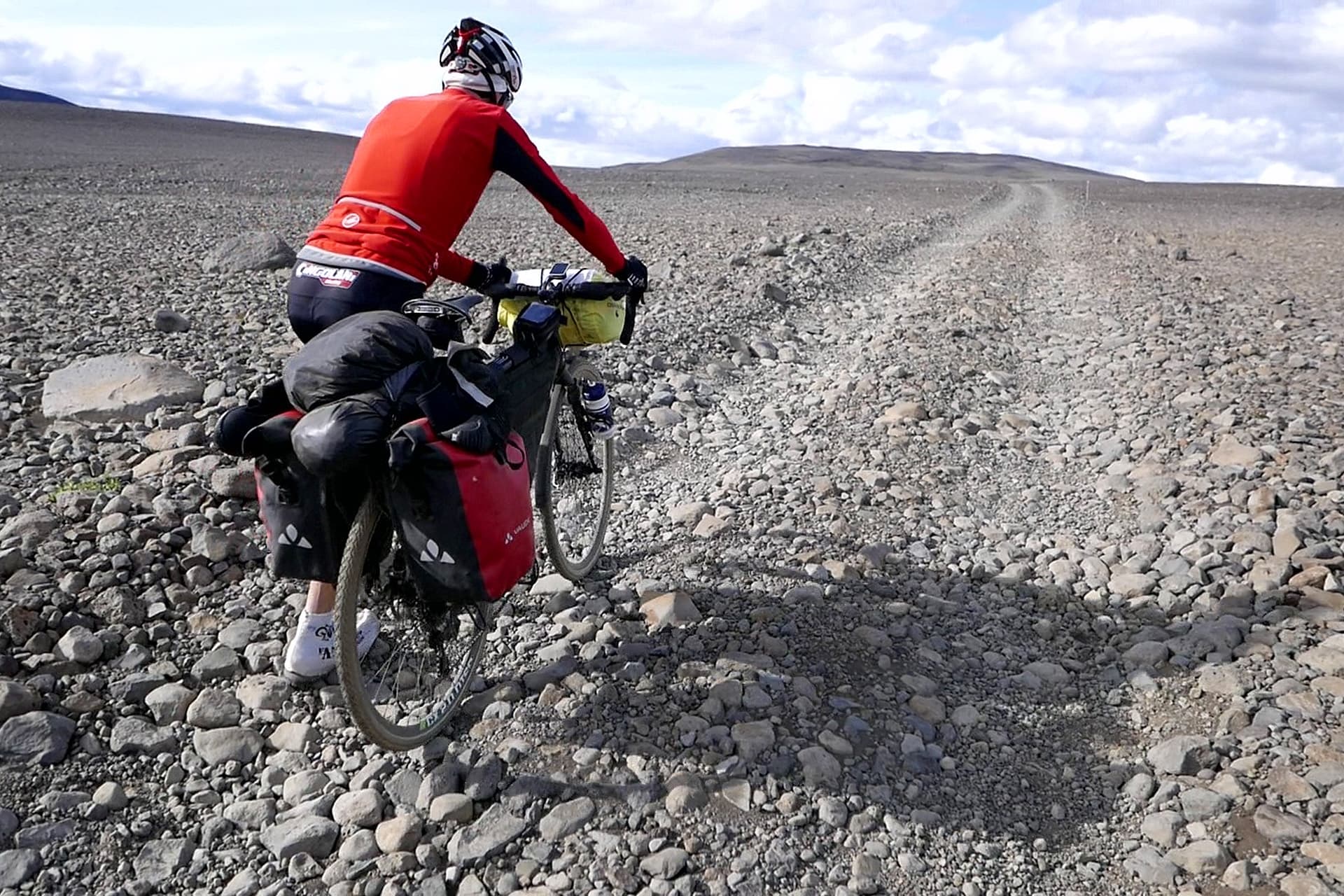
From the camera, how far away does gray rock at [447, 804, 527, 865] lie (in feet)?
9.63

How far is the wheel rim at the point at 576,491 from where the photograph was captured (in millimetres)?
4492

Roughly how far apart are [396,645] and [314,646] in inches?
11.0

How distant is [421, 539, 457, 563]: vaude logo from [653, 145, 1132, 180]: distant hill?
105914 mm

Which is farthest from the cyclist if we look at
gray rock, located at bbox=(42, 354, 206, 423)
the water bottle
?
gray rock, located at bbox=(42, 354, 206, 423)

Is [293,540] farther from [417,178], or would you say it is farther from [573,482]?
[573,482]

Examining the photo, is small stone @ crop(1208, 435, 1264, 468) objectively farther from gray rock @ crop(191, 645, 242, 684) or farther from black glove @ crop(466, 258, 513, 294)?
gray rock @ crop(191, 645, 242, 684)

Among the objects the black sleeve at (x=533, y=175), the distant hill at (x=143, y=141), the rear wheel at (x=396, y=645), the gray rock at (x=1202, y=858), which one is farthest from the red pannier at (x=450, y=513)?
the distant hill at (x=143, y=141)

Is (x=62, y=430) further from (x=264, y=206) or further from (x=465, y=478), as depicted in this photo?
(x=264, y=206)

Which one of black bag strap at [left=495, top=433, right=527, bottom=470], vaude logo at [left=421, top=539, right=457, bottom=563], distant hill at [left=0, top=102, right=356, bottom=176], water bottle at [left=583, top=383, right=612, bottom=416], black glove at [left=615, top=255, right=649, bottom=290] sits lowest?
vaude logo at [left=421, top=539, right=457, bottom=563]

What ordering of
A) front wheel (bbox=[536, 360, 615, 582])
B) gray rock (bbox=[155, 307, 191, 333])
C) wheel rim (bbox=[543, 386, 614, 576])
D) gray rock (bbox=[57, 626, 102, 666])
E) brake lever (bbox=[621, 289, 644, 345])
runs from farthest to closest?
1. gray rock (bbox=[155, 307, 191, 333])
2. wheel rim (bbox=[543, 386, 614, 576])
3. front wheel (bbox=[536, 360, 615, 582])
4. brake lever (bbox=[621, 289, 644, 345])
5. gray rock (bbox=[57, 626, 102, 666])

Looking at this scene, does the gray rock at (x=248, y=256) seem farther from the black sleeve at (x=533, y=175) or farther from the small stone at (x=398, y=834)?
the small stone at (x=398, y=834)

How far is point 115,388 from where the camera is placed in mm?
6105

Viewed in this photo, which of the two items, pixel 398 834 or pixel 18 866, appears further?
pixel 398 834

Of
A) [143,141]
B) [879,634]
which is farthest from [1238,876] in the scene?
[143,141]
